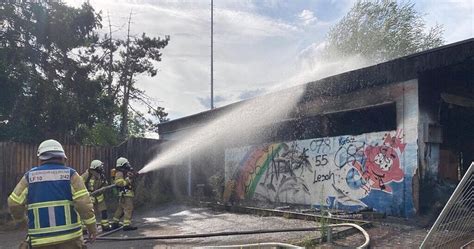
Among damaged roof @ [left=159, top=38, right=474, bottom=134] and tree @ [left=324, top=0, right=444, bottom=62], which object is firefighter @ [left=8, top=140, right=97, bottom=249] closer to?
damaged roof @ [left=159, top=38, right=474, bottom=134]

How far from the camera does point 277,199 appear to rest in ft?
47.1

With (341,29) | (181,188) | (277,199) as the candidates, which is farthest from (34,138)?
(341,29)

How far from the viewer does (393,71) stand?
10.5 metres

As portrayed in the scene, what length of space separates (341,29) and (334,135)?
23741mm

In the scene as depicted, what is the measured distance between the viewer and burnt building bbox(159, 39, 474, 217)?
984 cm

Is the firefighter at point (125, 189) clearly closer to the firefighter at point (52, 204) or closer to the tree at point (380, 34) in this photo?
the firefighter at point (52, 204)

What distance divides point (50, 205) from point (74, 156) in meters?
11.0

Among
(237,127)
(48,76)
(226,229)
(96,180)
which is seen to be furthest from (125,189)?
(48,76)

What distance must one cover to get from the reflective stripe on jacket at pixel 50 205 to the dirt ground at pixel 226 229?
3542 millimetres

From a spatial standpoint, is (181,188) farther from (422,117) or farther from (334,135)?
(422,117)

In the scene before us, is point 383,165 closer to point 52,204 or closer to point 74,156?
point 52,204

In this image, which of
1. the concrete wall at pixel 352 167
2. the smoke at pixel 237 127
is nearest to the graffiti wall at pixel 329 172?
the concrete wall at pixel 352 167

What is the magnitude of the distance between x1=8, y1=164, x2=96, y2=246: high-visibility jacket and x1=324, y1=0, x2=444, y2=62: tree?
29.4 meters

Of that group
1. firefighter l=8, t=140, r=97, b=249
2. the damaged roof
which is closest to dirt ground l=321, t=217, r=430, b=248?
the damaged roof
